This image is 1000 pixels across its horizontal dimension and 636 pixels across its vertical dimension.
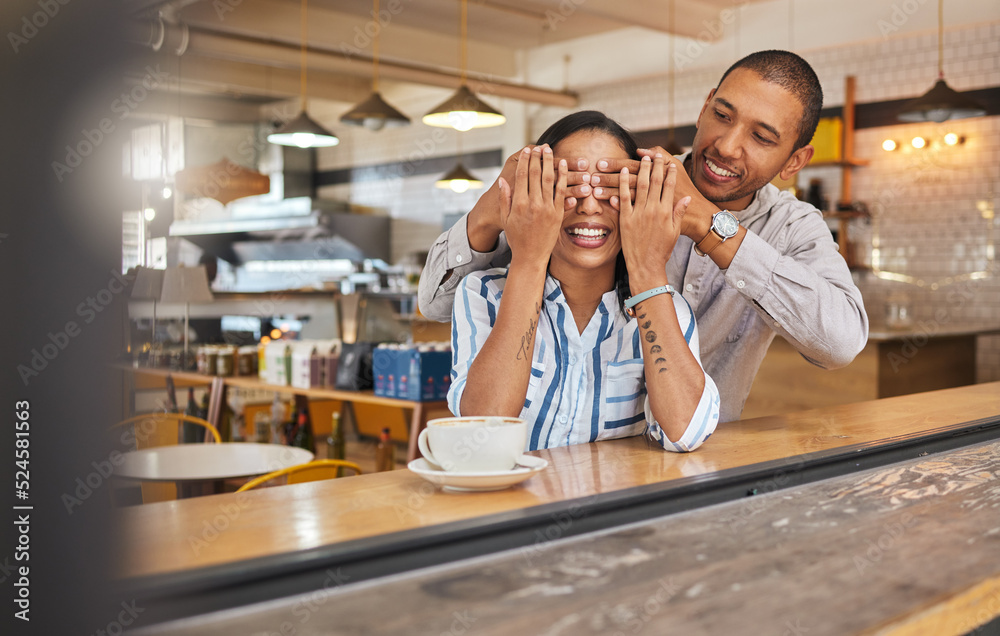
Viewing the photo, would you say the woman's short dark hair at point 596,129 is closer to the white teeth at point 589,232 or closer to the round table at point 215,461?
the white teeth at point 589,232

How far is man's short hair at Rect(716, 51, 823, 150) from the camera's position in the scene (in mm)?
1619

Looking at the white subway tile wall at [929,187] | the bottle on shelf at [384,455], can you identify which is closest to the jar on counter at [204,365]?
the bottle on shelf at [384,455]

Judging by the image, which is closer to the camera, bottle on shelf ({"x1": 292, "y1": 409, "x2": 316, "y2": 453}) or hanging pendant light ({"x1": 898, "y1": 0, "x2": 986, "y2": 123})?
bottle on shelf ({"x1": 292, "y1": 409, "x2": 316, "y2": 453})

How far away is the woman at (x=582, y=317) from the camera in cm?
135

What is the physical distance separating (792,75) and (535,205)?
0.64 meters

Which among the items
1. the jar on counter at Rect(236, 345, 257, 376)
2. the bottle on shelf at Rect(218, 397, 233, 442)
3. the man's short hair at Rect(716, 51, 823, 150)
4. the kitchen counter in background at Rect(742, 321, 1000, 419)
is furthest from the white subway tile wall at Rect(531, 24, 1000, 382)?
the man's short hair at Rect(716, 51, 823, 150)

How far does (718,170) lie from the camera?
1683 mm

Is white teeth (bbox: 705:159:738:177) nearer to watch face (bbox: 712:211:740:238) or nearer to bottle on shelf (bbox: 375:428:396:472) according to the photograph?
watch face (bbox: 712:211:740:238)

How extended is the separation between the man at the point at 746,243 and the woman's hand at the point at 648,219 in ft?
0.08

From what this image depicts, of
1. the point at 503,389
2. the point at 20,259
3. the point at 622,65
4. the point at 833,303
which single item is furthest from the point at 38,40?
the point at 622,65

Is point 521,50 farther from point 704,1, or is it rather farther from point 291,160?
point 291,160

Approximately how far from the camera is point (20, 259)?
1.23 feet

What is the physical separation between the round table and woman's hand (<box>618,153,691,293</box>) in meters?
1.63

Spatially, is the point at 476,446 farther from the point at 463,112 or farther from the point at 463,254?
the point at 463,112
